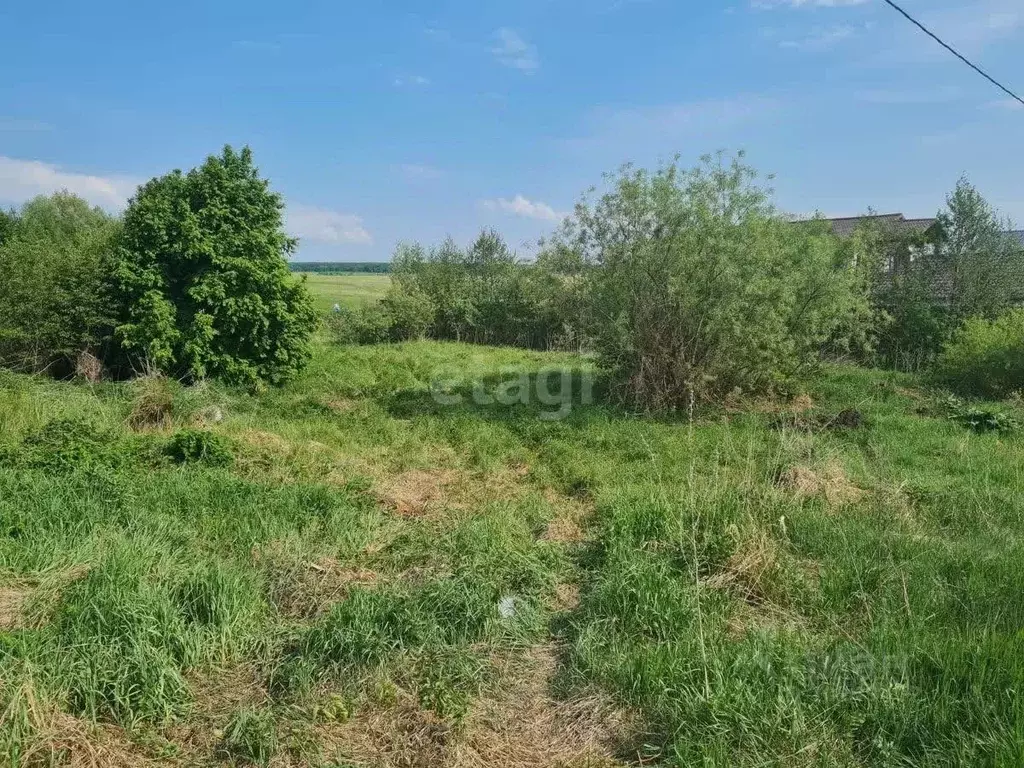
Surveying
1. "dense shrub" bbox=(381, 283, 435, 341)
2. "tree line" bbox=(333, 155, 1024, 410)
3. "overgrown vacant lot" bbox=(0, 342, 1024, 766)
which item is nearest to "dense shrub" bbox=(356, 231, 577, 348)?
"dense shrub" bbox=(381, 283, 435, 341)

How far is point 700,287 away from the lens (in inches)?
393

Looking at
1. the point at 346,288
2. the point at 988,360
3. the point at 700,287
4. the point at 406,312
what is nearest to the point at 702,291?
the point at 700,287

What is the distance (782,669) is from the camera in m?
3.25

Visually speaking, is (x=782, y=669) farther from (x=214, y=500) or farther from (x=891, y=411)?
(x=891, y=411)

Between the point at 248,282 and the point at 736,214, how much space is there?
8.58 metres

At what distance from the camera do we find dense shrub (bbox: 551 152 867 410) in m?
9.87

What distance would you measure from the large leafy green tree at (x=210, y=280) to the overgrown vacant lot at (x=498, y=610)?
4166 millimetres

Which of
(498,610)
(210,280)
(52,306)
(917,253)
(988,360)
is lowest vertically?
(498,610)

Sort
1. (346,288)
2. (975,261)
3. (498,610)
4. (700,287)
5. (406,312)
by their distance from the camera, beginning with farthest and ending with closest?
1. (346,288)
2. (406,312)
3. (975,261)
4. (700,287)
5. (498,610)

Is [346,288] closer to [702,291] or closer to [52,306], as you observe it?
[52,306]

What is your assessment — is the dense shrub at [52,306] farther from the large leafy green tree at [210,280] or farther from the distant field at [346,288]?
the distant field at [346,288]

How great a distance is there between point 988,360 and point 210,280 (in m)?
14.1

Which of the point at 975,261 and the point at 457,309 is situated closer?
the point at 975,261

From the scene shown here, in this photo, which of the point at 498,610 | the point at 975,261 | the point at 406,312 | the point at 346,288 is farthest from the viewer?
the point at 346,288
